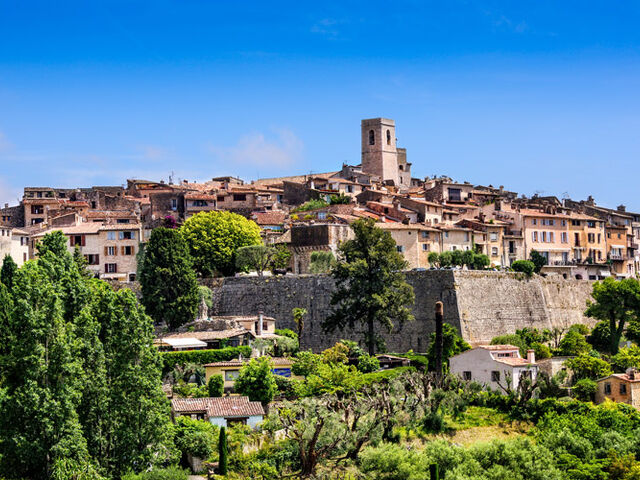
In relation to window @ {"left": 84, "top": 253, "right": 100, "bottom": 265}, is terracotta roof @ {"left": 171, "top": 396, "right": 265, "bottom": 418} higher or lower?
lower

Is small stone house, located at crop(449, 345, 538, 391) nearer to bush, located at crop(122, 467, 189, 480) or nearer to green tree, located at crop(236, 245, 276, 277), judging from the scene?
green tree, located at crop(236, 245, 276, 277)

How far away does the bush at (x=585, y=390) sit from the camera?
5481 centimetres

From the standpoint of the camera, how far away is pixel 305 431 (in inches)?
1746

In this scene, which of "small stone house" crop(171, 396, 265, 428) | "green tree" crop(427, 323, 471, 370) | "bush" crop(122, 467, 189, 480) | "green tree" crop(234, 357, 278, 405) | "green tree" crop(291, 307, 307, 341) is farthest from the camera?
"green tree" crop(291, 307, 307, 341)

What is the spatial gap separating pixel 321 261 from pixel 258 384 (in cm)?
2293

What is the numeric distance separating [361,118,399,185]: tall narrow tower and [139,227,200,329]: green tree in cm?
5491

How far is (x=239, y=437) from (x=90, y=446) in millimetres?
7372

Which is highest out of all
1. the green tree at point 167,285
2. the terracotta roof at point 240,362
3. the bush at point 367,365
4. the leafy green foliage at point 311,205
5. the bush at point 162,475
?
the leafy green foliage at point 311,205

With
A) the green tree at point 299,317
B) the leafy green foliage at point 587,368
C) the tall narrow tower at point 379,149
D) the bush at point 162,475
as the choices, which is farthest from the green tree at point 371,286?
the tall narrow tower at point 379,149

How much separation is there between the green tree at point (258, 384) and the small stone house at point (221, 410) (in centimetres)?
182

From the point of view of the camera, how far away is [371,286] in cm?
6094

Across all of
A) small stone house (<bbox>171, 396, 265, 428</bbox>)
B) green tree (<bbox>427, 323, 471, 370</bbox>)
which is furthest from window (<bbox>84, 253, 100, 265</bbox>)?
small stone house (<bbox>171, 396, 265, 428</bbox>)

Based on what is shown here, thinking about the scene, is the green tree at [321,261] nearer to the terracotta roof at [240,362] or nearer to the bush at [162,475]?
the terracotta roof at [240,362]

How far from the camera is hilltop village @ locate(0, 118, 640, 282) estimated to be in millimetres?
76188
